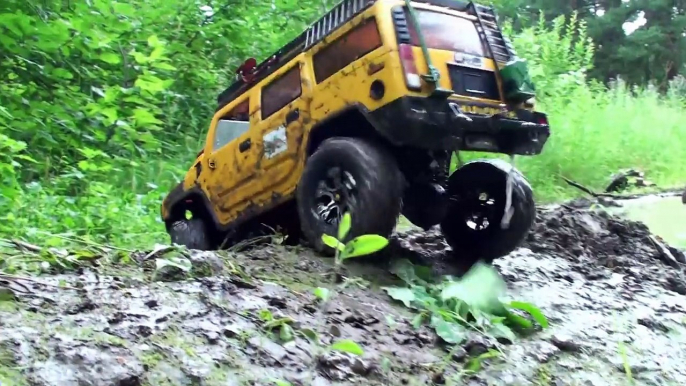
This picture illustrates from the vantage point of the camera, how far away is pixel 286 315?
2824mm

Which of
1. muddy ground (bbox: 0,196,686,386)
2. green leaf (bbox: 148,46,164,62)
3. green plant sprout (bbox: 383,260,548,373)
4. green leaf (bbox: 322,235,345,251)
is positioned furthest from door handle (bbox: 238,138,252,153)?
green leaf (bbox: 322,235,345,251)

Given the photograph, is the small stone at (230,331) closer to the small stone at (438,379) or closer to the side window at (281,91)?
the small stone at (438,379)

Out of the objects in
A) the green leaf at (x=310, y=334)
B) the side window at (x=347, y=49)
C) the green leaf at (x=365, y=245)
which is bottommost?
the green leaf at (x=310, y=334)

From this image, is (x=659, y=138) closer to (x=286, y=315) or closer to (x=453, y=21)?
(x=453, y=21)

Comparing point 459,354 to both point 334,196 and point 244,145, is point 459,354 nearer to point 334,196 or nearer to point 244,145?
point 334,196

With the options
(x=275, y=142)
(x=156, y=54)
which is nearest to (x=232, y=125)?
(x=275, y=142)

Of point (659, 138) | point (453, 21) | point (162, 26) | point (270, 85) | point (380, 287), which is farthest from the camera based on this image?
point (659, 138)

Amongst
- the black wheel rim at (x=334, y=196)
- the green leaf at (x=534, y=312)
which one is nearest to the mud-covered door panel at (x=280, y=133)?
the black wheel rim at (x=334, y=196)

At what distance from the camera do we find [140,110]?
582 centimetres

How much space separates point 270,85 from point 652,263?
311 cm

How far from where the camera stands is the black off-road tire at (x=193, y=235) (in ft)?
19.6

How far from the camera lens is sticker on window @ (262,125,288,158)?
4.75m

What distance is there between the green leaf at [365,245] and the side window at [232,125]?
231 cm

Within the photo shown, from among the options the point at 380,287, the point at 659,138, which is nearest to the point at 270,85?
the point at 380,287
